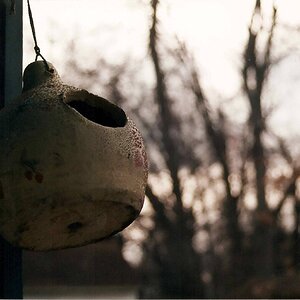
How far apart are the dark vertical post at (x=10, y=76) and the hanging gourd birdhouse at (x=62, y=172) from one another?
46 centimetres

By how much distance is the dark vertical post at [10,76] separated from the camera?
216 cm

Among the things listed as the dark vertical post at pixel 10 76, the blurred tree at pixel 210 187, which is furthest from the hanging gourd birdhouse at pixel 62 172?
the blurred tree at pixel 210 187

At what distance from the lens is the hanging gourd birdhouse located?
1.55 m

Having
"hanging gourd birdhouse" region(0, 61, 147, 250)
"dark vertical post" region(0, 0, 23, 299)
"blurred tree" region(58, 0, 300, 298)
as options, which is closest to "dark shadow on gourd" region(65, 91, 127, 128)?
"hanging gourd birdhouse" region(0, 61, 147, 250)

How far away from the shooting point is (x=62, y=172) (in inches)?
61.0

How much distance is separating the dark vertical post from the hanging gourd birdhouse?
18.0 inches

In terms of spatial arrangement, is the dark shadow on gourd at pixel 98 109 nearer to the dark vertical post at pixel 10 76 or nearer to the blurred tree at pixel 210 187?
the dark vertical post at pixel 10 76

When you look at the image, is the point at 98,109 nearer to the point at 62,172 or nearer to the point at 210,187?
the point at 62,172

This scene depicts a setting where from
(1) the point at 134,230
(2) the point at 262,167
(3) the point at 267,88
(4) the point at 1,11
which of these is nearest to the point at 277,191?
(2) the point at 262,167

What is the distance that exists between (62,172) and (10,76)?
0.82 m

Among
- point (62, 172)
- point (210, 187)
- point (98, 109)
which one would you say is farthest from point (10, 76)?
point (210, 187)

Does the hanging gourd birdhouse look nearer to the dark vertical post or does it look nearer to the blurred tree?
the dark vertical post

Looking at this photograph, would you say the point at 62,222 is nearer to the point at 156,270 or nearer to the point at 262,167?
the point at 262,167

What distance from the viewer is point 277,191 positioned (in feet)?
43.9
